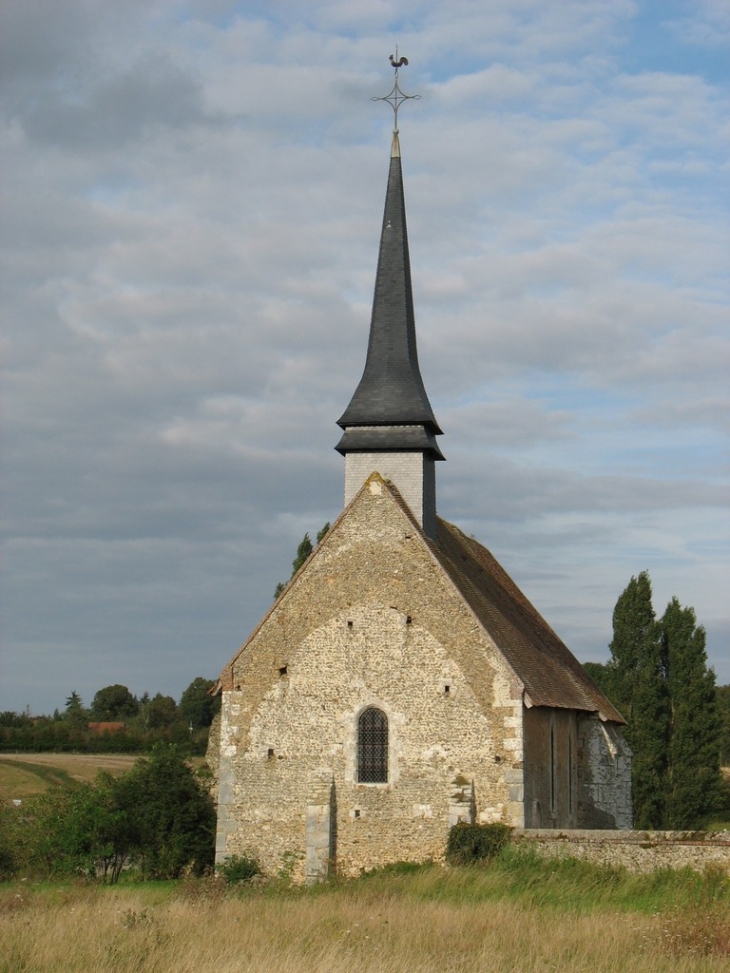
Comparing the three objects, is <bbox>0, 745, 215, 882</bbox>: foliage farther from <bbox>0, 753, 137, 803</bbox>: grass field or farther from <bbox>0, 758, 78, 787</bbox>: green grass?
<bbox>0, 758, 78, 787</bbox>: green grass

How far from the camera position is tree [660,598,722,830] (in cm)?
3688

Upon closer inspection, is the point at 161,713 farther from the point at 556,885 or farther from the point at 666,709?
the point at 556,885

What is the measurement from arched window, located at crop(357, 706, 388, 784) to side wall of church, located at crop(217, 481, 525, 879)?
0.12 m

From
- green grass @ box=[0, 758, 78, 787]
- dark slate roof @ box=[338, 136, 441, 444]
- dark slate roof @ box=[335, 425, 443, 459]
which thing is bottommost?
green grass @ box=[0, 758, 78, 787]

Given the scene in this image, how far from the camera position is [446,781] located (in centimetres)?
2205

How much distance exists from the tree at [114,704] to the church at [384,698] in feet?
249

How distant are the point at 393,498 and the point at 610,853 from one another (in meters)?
8.04

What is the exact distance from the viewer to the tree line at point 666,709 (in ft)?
121

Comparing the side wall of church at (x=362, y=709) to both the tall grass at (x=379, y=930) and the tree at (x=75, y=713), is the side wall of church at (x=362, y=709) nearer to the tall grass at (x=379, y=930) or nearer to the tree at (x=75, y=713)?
the tall grass at (x=379, y=930)

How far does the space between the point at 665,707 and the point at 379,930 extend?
2658 centimetres

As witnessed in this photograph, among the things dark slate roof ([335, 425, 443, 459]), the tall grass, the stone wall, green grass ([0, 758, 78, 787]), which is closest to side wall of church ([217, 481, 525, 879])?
the stone wall

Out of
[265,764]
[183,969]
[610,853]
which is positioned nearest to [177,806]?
[265,764]

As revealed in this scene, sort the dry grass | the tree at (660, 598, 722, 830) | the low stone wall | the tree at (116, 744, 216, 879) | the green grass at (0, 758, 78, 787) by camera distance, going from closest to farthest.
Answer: the dry grass < the low stone wall < the tree at (116, 744, 216, 879) < the tree at (660, 598, 722, 830) < the green grass at (0, 758, 78, 787)

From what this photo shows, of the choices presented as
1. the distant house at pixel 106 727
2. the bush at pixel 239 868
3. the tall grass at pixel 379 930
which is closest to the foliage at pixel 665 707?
the bush at pixel 239 868
